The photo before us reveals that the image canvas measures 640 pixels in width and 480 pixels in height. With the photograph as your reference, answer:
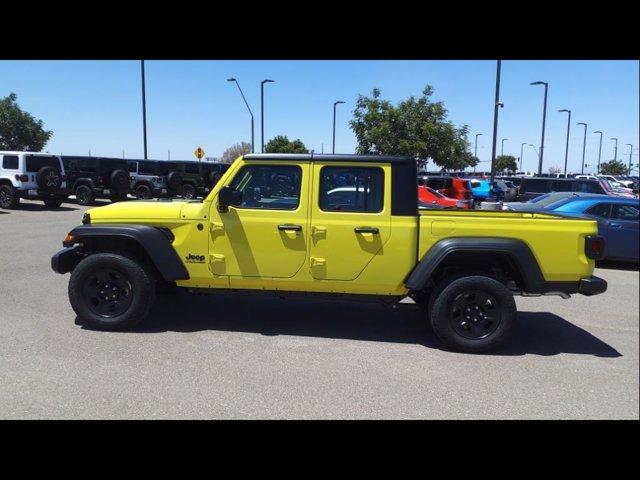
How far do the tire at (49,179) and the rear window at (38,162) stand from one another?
321mm

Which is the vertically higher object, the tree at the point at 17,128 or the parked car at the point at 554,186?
the tree at the point at 17,128

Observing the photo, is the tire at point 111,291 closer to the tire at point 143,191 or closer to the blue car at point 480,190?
the tire at point 143,191

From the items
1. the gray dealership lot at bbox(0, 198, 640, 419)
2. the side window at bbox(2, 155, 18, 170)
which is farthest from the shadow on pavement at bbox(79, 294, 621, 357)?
the side window at bbox(2, 155, 18, 170)

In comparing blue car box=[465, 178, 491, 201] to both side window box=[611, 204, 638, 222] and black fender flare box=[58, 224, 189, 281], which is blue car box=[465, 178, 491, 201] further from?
black fender flare box=[58, 224, 189, 281]

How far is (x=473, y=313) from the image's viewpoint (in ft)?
16.0

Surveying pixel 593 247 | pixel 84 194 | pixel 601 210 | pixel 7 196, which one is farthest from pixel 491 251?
pixel 84 194

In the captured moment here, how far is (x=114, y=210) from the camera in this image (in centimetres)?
536

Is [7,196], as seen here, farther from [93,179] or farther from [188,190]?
[188,190]

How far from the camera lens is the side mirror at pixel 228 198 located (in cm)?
493

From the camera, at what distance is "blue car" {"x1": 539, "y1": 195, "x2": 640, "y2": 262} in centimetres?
918

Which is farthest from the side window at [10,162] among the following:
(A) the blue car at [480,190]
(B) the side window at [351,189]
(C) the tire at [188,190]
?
(A) the blue car at [480,190]

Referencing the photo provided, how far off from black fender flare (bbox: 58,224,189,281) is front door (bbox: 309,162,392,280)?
138 centimetres

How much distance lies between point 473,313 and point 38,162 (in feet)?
58.8

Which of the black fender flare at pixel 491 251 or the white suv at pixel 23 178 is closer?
the black fender flare at pixel 491 251
